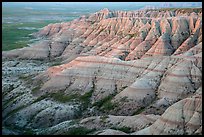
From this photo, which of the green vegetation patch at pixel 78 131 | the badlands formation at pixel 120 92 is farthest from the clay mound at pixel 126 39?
the green vegetation patch at pixel 78 131

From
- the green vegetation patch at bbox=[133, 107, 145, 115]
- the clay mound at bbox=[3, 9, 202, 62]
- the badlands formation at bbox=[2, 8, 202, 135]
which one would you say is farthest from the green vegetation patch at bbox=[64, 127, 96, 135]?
the clay mound at bbox=[3, 9, 202, 62]

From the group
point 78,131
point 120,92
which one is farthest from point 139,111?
point 78,131

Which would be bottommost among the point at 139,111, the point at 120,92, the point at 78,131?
the point at 139,111

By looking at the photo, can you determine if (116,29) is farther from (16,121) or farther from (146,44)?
(16,121)

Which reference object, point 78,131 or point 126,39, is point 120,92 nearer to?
point 78,131

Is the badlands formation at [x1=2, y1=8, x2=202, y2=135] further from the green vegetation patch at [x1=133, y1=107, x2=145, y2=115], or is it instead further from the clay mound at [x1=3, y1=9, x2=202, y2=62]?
the clay mound at [x1=3, y1=9, x2=202, y2=62]

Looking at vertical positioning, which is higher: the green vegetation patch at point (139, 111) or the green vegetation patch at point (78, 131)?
the green vegetation patch at point (78, 131)

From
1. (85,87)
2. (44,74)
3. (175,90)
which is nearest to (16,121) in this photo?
(85,87)

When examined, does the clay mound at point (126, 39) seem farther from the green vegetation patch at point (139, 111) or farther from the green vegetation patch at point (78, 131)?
the green vegetation patch at point (78, 131)
